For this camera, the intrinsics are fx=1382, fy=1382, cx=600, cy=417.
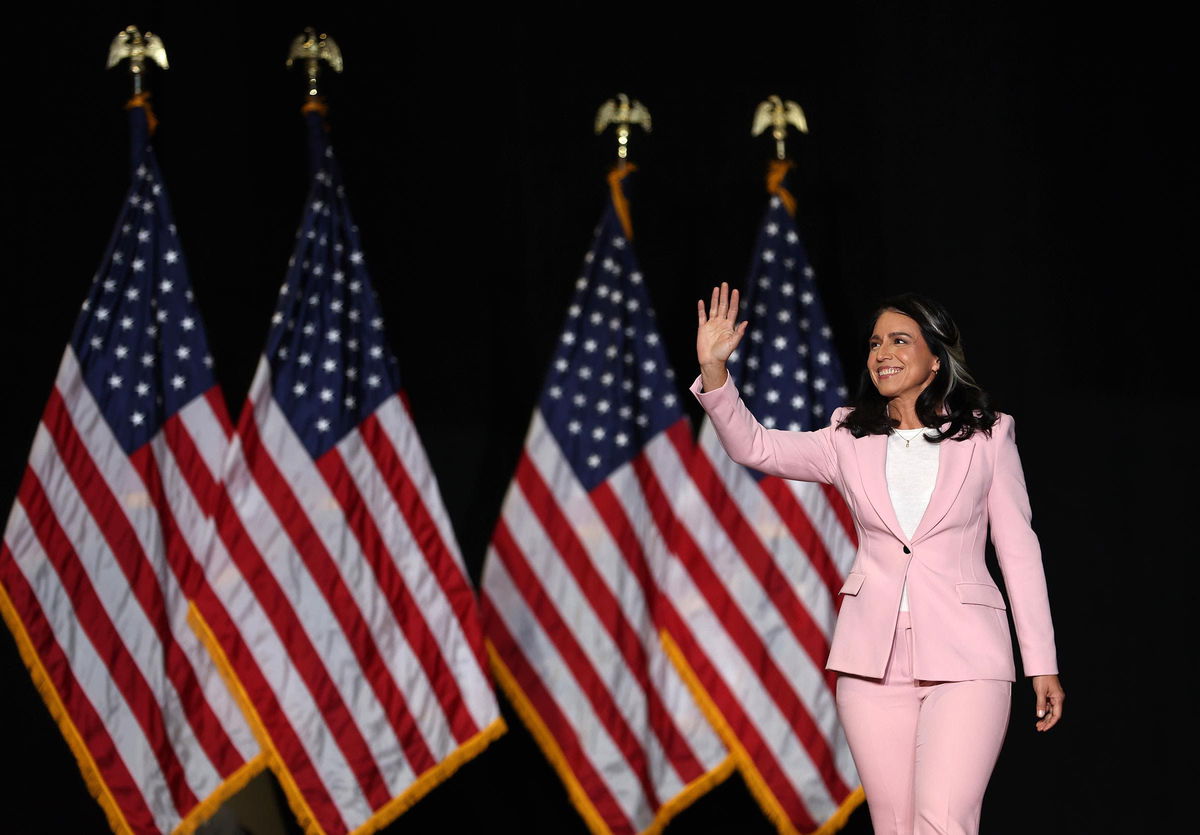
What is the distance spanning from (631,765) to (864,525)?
1726mm

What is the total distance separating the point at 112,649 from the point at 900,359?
2334mm

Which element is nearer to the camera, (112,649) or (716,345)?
(716,345)

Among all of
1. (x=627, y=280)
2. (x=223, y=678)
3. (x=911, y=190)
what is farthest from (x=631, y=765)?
(x=911, y=190)

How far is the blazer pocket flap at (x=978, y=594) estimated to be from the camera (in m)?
2.39

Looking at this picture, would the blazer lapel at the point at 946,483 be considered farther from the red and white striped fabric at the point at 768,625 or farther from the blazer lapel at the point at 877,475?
the red and white striped fabric at the point at 768,625

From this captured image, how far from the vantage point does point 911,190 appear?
439cm

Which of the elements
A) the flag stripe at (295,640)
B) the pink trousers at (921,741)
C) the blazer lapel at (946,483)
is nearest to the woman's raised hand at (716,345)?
the blazer lapel at (946,483)

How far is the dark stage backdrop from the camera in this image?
4.00 metres

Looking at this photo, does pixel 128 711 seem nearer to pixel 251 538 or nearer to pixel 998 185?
pixel 251 538

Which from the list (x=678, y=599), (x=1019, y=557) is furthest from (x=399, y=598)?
(x=1019, y=557)

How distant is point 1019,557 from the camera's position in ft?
7.90

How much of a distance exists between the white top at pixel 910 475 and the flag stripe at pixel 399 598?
5.82 ft

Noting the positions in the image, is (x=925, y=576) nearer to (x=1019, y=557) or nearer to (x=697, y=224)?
(x=1019, y=557)

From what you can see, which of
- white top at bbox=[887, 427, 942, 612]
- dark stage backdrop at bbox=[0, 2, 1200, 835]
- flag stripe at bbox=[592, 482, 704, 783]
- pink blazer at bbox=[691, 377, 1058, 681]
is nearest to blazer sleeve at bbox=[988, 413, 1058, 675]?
pink blazer at bbox=[691, 377, 1058, 681]
